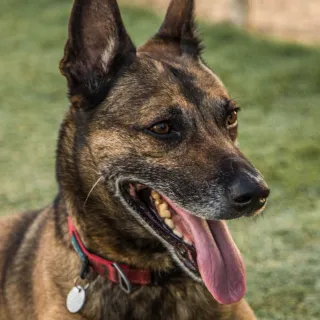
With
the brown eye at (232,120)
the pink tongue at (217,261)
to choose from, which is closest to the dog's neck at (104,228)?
the pink tongue at (217,261)

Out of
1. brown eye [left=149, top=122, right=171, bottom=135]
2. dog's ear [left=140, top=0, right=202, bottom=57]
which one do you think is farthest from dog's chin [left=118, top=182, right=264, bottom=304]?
dog's ear [left=140, top=0, right=202, bottom=57]

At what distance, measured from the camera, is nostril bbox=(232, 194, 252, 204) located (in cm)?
296

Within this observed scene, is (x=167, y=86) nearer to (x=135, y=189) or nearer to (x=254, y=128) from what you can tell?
(x=135, y=189)

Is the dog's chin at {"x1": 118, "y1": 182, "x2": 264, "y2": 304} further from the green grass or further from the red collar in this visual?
the green grass

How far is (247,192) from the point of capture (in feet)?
9.69

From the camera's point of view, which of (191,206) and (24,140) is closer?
(191,206)

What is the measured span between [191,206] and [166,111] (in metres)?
0.45

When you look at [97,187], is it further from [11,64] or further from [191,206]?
[11,64]

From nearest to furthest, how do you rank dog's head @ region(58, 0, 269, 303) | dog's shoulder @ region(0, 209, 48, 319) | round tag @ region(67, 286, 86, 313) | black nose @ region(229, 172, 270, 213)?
1. black nose @ region(229, 172, 270, 213)
2. dog's head @ region(58, 0, 269, 303)
3. round tag @ region(67, 286, 86, 313)
4. dog's shoulder @ region(0, 209, 48, 319)

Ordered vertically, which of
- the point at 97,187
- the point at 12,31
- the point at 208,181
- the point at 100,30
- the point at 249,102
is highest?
the point at 100,30

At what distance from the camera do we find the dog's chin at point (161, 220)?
3162 mm

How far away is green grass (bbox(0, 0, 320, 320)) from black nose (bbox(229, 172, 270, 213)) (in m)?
0.96

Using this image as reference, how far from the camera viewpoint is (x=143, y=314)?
335 cm

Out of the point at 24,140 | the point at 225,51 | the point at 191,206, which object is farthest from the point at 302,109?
the point at 191,206
